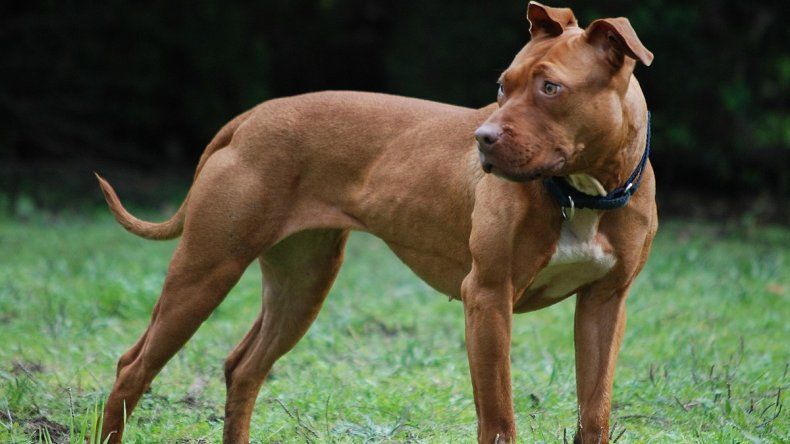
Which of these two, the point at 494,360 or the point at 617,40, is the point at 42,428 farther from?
the point at 617,40

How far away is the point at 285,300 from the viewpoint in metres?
4.89

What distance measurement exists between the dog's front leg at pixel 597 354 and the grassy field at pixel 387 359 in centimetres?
36

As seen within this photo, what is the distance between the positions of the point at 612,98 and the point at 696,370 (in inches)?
98.6

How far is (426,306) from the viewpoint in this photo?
772 cm

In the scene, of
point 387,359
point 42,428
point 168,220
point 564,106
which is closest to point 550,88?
point 564,106

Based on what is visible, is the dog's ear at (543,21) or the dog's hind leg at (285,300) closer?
the dog's ear at (543,21)

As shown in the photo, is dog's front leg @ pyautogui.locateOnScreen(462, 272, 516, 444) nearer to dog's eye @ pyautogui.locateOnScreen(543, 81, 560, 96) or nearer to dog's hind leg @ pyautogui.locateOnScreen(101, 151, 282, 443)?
dog's eye @ pyautogui.locateOnScreen(543, 81, 560, 96)

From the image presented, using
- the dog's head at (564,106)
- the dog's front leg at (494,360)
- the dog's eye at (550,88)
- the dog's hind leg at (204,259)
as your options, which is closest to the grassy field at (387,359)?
the dog's hind leg at (204,259)

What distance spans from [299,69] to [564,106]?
1268 cm

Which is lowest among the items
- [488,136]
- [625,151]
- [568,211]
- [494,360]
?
[494,360]

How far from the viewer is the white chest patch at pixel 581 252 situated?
3.81 metres

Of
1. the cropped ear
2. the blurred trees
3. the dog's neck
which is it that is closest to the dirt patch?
the dog's neck

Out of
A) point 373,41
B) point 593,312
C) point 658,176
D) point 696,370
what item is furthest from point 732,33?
point 593,312

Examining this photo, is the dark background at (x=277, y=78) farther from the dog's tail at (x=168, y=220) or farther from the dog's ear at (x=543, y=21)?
the dog's ear at (x=543, y=21)
